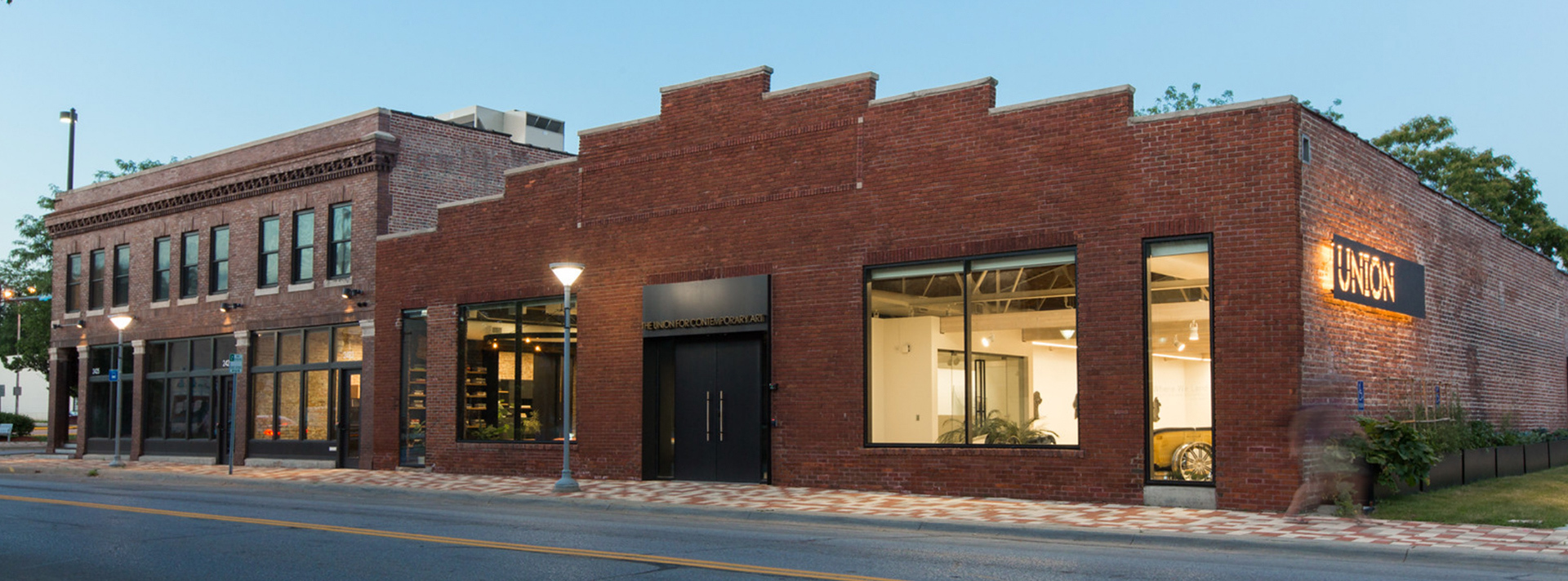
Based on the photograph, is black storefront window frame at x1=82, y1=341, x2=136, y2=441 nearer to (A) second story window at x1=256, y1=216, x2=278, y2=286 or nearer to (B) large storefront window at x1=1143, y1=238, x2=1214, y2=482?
(A) second story window at x1=256, y1=216, x2=278, y2=286

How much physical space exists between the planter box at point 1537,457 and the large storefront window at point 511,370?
15.5 meters

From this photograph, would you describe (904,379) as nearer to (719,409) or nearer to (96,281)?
(719,409)

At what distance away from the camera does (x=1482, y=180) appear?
36531 mm

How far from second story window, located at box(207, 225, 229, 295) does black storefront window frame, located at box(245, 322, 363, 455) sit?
2.14 m

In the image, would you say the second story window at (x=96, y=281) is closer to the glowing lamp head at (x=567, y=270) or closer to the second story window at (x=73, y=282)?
the second story window at (x=73, y=282)

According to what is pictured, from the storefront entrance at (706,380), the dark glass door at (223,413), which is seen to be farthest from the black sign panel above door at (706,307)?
the dark glass door at (223,413)

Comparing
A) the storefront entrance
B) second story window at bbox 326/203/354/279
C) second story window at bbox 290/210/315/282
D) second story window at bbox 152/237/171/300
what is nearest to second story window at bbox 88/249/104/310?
second story window at bbox 152/237/171/300

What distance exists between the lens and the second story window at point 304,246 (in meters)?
27.5

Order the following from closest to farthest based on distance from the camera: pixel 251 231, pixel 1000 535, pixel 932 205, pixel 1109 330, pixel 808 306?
pixel 1000 535 < pixel 1109 330 < pixel 932 205 < pixel 808 306 < pixel 251 231

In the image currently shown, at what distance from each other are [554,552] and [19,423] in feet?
152

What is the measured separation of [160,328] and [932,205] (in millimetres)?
22561

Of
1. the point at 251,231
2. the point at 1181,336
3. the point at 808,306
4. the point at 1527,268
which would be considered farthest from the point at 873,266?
the point at 251,231

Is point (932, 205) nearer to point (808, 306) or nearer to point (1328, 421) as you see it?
point (808, 306)

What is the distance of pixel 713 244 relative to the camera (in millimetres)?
19953
